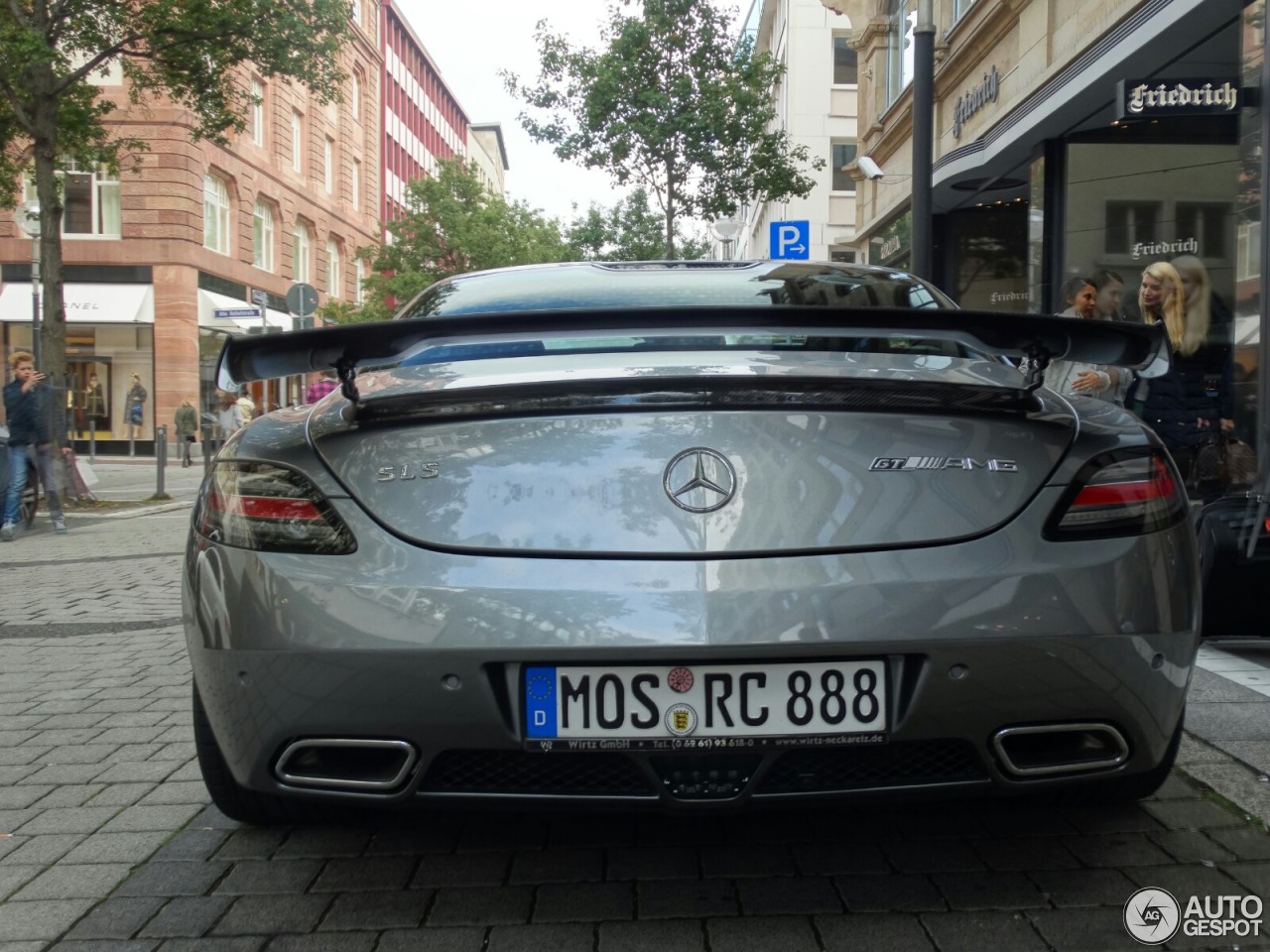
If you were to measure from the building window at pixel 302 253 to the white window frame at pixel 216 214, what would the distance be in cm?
666

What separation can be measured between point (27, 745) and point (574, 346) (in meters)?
2.47

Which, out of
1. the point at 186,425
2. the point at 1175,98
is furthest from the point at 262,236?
the point at 1175,98

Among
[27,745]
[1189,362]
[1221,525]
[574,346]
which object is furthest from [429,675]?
[1189,362]

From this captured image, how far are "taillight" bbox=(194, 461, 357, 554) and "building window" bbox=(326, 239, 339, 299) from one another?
4611 centimetres

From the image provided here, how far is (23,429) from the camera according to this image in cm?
1281

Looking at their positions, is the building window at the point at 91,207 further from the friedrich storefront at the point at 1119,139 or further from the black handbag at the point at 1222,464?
the black handbag at the point at 1222,464

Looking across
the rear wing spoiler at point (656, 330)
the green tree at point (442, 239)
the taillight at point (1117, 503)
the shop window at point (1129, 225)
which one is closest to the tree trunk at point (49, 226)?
the shop window at point (1129, 225)

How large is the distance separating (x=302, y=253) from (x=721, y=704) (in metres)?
44.1

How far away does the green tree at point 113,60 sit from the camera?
15.4 m

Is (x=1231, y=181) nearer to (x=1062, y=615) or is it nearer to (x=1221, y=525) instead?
(x=1221, y=525)

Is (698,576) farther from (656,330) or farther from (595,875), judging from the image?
(595,875)

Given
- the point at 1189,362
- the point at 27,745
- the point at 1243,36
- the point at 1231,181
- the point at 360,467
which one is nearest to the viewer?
the point at 360,467

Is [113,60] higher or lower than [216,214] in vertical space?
lower

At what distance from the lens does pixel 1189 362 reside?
743 centimetres
